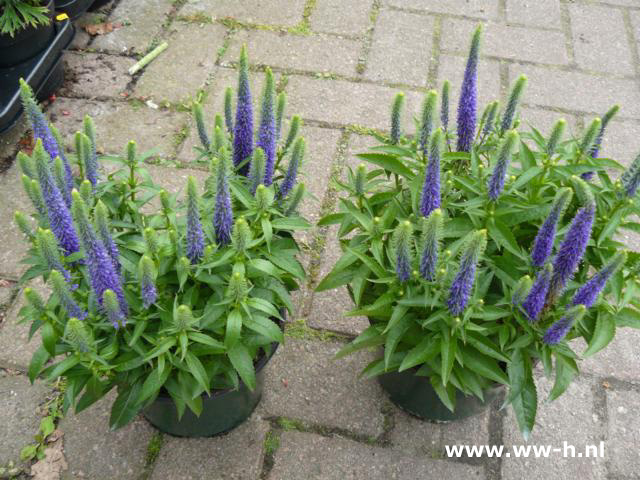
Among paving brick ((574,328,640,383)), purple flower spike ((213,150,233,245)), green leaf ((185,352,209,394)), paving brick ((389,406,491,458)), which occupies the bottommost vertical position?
paving brick ((389,406,491,458))

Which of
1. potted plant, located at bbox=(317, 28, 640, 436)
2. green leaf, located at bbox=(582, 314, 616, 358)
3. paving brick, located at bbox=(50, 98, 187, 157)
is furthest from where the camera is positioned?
paving brick, located at bbox=(50, 98, 187, 157)

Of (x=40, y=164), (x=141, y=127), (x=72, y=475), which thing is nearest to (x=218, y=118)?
(x=40, y=164)

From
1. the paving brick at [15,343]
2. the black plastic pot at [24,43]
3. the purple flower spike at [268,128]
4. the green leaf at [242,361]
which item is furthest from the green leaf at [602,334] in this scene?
the black plastic pot at [24,43]

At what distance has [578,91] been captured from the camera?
13.6 ft

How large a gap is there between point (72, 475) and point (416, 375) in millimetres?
1369

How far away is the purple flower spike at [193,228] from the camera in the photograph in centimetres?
174

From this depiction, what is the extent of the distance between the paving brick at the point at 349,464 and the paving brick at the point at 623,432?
56 cm

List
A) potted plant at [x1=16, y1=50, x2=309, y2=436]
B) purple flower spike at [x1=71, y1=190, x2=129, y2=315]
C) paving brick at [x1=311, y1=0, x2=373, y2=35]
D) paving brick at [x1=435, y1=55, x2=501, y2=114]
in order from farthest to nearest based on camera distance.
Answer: paving brick at [x1=311, y1=0, x2=373, y2=35]
paving brick at [x1=435, y1=55, x2=501, y2=114]
potted plant at [x1=16, y1=50, x2=309, y2=436]
purple flower spike at [x1=71, y1=190, x2=129, y2=315]

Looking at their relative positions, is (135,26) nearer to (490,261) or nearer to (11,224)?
(11,224)

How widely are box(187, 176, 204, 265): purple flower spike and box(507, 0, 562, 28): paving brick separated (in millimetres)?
3621

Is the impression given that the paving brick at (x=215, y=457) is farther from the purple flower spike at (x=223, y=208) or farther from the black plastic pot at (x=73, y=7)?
the black plastic pot at (x=73, y=7)

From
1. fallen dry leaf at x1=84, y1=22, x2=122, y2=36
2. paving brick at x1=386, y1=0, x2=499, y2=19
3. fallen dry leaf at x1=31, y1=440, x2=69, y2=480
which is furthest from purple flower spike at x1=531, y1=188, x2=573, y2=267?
fallen dry leaf at x1=84, y1=22, x2=122, y2=36

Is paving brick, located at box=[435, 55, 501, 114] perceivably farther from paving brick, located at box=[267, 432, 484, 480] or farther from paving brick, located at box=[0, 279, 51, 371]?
paving brick, located at box=[0, 279, 51, 371]

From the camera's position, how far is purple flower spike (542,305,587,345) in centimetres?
179
